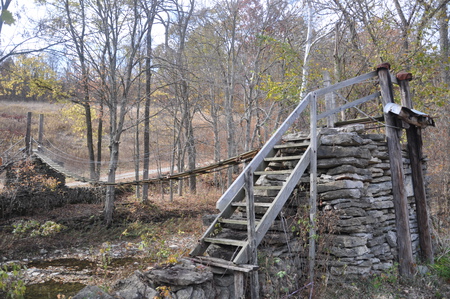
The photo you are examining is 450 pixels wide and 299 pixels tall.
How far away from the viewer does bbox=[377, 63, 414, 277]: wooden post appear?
15.9ft

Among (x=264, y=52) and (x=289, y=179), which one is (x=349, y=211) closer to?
(x=289, y=179)

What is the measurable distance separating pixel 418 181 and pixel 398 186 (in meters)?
0.77

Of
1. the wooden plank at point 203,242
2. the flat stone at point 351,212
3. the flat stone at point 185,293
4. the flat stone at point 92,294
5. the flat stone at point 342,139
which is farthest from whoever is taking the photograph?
the flat stone at point 342,139

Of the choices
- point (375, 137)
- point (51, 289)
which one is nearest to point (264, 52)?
point (375, 137)

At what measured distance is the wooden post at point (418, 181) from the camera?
5.39 meters

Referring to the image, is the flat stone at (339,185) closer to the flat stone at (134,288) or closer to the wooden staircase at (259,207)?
the wooden staircase at (259,207)

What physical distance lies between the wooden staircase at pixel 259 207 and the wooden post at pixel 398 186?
133cm

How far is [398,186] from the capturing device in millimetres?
5012

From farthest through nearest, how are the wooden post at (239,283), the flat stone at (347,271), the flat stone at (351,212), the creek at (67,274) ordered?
1. the creek at (67,274)
2. the flat stone at (351,212)
3. the flat stone at (347,271)
4. the wooden post at (239,283)

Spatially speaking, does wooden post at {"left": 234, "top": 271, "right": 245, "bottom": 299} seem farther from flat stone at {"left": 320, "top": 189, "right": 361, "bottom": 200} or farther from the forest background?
the forest background

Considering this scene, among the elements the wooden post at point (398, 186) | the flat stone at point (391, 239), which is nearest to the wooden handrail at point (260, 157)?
the wooden post at point (398, 186)

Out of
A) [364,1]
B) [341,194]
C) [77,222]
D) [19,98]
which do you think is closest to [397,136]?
[341,194]

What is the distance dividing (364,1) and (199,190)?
32.5 ft

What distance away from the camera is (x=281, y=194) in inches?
158
